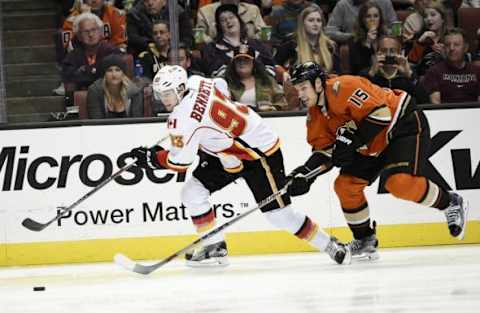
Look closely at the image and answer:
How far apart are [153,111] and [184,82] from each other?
1258mm

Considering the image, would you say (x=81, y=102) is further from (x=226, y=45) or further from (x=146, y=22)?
(x=226, y=45)

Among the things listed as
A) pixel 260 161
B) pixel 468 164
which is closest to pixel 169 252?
pixel 260 161

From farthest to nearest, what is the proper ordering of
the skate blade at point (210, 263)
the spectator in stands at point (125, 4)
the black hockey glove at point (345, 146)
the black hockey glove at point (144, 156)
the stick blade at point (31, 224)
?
1. the spectator in stands at point (125, 4)
2. the stick blade at point (31, 224)
3. the skate blade at point (210, 263)
4. the black hockey glove at point (144, 156)
5. the black hockey glove at point (345, 146)

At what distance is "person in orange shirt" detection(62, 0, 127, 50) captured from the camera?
7.15 m

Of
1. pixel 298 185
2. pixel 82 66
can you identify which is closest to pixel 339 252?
pixel 298 185

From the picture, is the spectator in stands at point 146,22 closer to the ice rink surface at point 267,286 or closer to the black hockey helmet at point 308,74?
the ice rink surface at point 267,286

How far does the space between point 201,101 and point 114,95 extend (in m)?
1.40

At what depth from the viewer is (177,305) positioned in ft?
14.5

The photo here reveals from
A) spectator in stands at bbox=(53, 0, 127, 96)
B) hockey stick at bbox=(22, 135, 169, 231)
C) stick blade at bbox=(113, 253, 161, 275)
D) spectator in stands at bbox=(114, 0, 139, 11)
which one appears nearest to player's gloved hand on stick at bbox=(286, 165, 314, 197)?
stick blade at bbox=(113, 253, 161, 275)

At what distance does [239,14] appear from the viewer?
23.8 ft

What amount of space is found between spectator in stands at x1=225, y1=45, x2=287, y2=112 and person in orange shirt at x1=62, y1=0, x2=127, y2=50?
0.80 m

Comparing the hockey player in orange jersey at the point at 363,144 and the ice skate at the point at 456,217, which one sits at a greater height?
the hockey player in orange jersey at the point at 363,144

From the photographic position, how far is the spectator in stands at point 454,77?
6.89 m

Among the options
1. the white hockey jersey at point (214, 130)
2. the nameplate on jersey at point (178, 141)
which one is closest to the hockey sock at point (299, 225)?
the white hockey jersey at point (214, 130)
